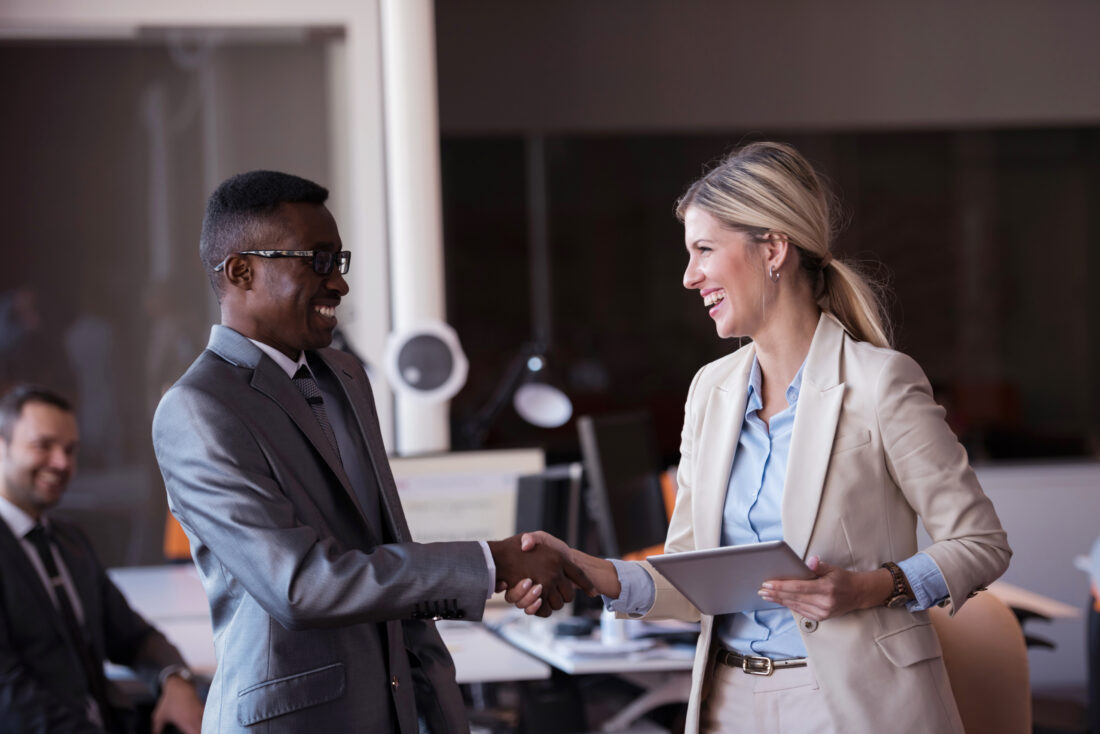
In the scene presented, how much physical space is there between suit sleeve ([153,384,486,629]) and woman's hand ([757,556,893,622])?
48 cm

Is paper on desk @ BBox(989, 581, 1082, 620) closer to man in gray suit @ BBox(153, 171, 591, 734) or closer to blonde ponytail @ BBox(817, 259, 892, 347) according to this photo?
blonde ponytail @ BBox(817, 259, 892, 347)

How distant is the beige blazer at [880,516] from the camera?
71.7 inches

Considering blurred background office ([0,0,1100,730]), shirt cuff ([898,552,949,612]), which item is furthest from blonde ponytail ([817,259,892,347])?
blurred background office ([0,0,1100,730])

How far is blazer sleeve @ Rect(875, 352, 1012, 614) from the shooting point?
5.95 feet

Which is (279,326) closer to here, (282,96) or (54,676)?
(54,676)

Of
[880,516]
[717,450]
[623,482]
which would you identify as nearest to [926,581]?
[880,516]

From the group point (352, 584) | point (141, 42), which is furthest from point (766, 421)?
point (141, 42)

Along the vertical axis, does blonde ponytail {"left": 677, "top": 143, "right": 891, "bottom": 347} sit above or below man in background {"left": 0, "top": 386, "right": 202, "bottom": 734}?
above

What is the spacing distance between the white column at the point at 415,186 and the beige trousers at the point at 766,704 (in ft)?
12.3

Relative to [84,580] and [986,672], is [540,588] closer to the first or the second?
[986,672]

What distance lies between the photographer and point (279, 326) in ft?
5.89

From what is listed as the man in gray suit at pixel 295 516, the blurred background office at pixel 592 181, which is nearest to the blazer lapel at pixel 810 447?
the man in gray suit at pixel 295 516

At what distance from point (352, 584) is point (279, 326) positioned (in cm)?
44

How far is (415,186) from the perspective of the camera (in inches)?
223
